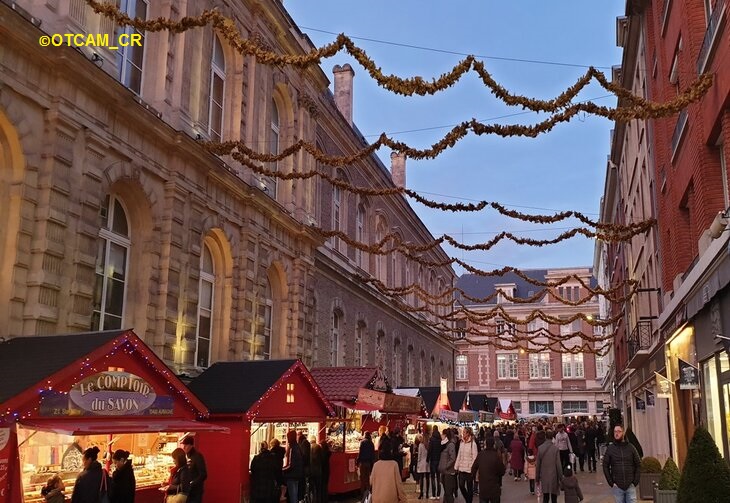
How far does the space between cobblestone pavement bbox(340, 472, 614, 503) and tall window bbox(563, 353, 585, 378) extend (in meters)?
54.2

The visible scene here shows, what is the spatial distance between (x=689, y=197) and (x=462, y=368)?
226 feet

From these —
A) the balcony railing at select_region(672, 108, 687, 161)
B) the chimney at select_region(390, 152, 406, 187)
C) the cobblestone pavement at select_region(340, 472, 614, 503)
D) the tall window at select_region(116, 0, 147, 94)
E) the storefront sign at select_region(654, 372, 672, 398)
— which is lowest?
the cobblestone pavement at select_region(340, 472, 614, 503)

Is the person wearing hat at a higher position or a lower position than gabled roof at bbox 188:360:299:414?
lower

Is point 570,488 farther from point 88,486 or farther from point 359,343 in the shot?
point 359,343

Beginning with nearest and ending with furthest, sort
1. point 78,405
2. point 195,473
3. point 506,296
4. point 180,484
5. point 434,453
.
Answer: point 78,405 < point 180,484 < point 195,473 < point 434,453 < point 506,296

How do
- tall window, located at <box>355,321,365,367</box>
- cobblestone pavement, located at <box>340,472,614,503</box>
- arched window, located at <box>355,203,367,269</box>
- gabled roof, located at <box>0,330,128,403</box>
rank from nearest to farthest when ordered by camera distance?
1. gabled roof, located at <box>0,330,128,403</box>
2. cobblestone pavement, located at <box>340,472,614,503</box>
3. tall window, located at <box>355,321,365,367</box>
4. arched window, located at <box>355,203,367,269</box>

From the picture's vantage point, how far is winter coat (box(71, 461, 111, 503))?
32.0 feet

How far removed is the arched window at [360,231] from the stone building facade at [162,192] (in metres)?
6.20

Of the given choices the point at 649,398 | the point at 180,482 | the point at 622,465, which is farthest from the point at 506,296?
the point at 180,482

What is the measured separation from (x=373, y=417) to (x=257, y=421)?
35.7 feet

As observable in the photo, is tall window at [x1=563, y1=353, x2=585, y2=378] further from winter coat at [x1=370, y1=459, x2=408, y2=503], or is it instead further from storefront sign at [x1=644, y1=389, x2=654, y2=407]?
winter coat at [x1=370, y1=459, x2=408, y2=503]

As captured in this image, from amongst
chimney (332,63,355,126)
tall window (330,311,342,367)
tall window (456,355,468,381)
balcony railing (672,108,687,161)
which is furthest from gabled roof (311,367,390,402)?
tall window (456,355,468,381)

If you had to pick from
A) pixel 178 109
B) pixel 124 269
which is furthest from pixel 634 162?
pixel 124 269

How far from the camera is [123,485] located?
35.0 feet
